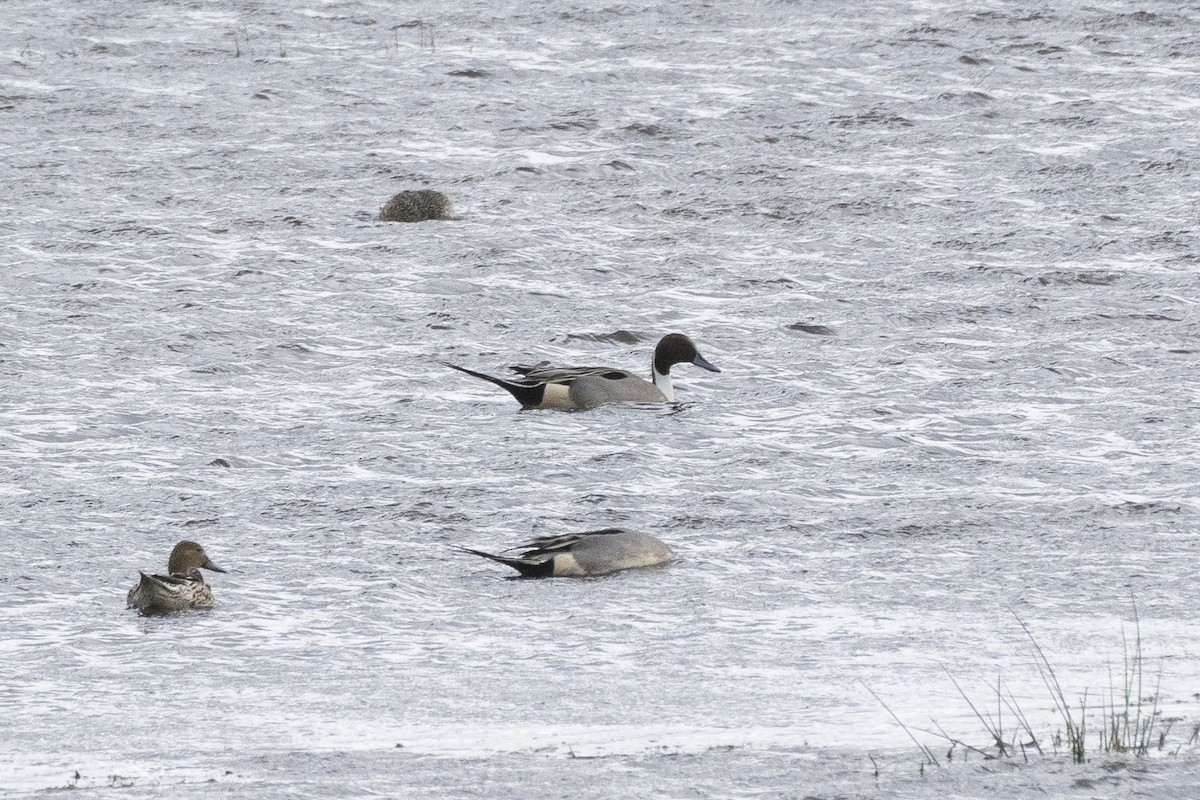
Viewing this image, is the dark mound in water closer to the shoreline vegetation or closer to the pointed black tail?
the pointed black tail

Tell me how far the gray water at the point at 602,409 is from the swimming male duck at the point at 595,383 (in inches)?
6.7

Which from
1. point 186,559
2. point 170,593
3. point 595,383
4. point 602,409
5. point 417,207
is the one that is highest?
point 417,207

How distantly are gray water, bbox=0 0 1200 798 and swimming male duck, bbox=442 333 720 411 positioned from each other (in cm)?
17

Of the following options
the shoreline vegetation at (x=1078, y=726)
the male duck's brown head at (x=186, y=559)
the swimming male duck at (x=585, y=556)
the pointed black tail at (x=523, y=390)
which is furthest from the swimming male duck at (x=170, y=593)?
the pointed black tail at (x=523, y=390)

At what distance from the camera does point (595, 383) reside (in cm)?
1441

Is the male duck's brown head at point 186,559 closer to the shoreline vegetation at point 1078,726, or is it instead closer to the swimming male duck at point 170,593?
the swimming male duck at point 170,593

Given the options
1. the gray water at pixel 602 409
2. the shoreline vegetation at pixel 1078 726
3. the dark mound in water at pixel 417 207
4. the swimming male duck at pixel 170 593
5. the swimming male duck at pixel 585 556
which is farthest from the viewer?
the dark mound in water at pixel 417 207

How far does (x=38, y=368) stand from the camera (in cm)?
1477

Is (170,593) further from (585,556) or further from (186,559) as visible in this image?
(585,556)

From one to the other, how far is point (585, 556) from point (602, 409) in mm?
4396

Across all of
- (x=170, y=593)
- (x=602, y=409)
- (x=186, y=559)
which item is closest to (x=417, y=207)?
(x=602, y=409)

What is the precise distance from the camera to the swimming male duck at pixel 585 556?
33.4 ft

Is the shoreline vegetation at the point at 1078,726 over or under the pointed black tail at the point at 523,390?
under

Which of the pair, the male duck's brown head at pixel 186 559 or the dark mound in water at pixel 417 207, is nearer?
the male duck's brown head at pixel 186 559
